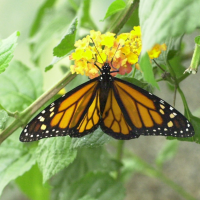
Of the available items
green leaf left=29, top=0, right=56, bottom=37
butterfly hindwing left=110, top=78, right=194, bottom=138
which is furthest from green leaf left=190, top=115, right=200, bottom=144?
green leaf left=29, top=0, right=56, bottom=37

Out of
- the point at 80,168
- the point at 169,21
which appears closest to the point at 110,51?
the point at 169,21

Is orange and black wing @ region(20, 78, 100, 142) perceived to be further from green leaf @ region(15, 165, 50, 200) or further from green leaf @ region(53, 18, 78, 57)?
green leaf @ region(15, 165, 50, 200)

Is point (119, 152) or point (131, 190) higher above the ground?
point (119, 152)

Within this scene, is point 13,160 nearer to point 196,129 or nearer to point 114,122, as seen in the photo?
point 114,122

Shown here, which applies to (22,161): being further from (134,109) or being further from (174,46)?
(174,46)

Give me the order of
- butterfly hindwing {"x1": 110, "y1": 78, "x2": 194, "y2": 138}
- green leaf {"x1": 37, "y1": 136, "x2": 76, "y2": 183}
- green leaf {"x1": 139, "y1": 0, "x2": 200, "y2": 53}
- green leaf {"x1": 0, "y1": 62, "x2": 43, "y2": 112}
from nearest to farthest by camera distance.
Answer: green leaf {"x1": 139, "y1": 0, "x2": 200, "y2": 53}, butterfly hindwing {"x1": 110, "y1": 78, "x2": 194, "y2": 138}, green leaf {"x1": 37, "y1": 136, "x2": 76, "y2": 183}, green leaf {"x1": 0, "y1": 62, "x2": 43, "y2": 112}

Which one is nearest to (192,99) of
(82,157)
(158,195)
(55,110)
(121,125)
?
(158,195)

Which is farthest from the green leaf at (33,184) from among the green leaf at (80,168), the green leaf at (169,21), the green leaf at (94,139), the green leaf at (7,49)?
the green leaf at (169,21)
